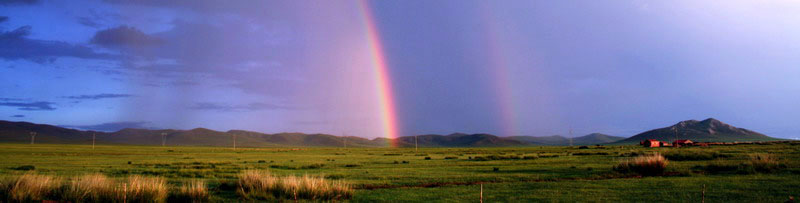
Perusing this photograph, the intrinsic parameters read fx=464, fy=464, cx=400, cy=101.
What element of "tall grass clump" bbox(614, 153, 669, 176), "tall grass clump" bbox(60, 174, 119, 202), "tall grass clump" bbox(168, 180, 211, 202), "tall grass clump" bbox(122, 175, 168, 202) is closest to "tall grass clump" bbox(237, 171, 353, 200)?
"tall grass clump" bbox(168, 180, 211, 202)

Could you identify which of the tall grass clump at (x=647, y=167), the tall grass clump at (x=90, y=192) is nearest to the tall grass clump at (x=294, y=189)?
the tall grass clump at (x=90, y=192)

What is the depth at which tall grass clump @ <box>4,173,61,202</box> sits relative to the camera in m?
15.3

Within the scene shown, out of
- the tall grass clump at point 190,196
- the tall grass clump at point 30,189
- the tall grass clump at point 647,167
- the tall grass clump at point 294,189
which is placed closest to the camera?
the tall grass clump at point 30,189

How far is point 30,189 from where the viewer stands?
1578 cm

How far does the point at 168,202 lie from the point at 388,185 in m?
9.67

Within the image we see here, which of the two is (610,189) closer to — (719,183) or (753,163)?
(719,183)

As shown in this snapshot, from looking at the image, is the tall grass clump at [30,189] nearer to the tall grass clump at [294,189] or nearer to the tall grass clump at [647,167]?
the tall grass clump at [294,189]

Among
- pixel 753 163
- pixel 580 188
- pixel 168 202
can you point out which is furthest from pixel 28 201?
pixel 753 163

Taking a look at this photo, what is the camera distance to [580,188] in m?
19.5

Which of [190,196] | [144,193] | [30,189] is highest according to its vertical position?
[30,189]

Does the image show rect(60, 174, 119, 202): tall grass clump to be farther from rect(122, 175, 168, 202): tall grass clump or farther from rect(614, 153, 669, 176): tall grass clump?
rect(614, 153, 669, 176): tall grass clump

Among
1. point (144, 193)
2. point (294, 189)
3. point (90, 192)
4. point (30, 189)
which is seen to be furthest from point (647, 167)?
point (30, 189)

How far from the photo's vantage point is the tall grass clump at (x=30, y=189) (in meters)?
15.3

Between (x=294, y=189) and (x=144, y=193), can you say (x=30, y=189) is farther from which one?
(x=294, y=189)
